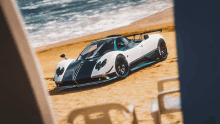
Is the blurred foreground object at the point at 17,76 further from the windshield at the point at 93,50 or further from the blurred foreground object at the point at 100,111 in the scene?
the windshield at the point at 93,50

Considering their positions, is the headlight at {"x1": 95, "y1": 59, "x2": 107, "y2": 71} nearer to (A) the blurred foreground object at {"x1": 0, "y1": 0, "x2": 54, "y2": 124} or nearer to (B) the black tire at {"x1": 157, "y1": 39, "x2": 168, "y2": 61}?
(B) the black tire at {"x1": 157, "y1": 39, "x2": 168, "y2": 61}

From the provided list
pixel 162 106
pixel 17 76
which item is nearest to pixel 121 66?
pixel 162 106

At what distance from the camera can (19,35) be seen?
82cm

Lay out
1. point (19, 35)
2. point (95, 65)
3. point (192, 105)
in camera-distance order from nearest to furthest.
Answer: point (19, 35) < point (192, 105) < point (95, 65)

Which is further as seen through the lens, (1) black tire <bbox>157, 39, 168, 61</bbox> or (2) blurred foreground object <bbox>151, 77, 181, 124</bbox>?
(1) black tire <bbox>157, 39, 168, 61</bbox>

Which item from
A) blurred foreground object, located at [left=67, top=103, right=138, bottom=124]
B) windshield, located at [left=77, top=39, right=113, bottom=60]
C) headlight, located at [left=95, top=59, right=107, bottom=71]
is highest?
windshield, located at [left=77, top=39, right=113, bottom=60]

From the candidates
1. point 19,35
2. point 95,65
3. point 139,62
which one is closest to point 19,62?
point 19,35

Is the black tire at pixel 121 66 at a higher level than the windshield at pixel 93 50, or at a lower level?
lower

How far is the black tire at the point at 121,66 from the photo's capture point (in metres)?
4.69

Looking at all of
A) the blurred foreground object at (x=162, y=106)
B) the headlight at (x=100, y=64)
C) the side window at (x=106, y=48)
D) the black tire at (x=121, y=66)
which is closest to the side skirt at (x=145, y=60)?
the black tire at (x=121, y=66)

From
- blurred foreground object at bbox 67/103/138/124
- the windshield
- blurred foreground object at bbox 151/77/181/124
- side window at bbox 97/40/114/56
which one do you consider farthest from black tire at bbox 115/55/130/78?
blurred foreground object at bbox 151/77/181/124

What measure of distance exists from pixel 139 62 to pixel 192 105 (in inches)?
165

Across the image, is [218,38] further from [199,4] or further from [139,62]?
[139,62]

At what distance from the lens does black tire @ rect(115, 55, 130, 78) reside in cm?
469
